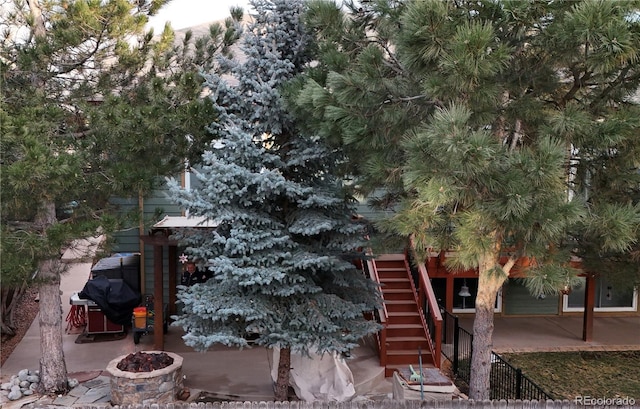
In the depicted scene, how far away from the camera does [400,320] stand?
9.01m

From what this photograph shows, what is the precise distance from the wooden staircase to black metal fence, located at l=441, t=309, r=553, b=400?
59cm

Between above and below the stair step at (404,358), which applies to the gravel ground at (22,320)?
below

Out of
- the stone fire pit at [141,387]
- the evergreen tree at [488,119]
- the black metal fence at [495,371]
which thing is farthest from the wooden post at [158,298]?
the black metal fence at [495,371]

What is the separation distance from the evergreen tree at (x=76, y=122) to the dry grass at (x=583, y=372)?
20.3 feet

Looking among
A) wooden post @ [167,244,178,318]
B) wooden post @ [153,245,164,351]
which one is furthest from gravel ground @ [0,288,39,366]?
wooden post @ [167,244,178,318]

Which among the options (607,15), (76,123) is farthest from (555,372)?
(76,123)

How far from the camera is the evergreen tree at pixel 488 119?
443 centimetres

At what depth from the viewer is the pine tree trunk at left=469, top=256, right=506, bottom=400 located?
6.31m

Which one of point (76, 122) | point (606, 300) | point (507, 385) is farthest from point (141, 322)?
point (606, 300)

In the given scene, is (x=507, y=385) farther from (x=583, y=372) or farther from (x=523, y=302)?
(x=523, y=302)

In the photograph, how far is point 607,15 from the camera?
424cm

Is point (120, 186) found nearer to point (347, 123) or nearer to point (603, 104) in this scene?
point (347, 123)

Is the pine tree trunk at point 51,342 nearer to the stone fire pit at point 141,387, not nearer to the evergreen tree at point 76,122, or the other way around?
the evergreen tree at point 76,122

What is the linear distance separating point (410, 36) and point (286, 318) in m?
3.68
